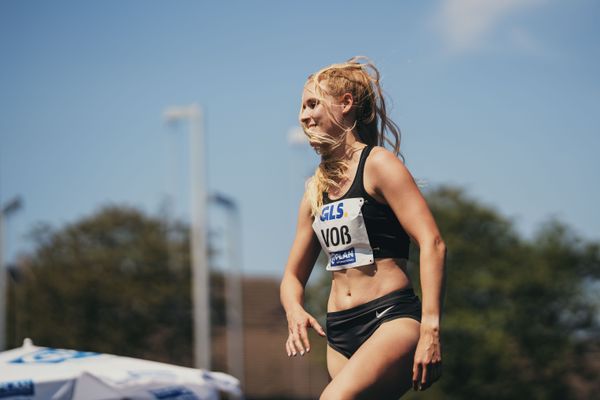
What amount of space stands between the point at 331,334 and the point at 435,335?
703 mm

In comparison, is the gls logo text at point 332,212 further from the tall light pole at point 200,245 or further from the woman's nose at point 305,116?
the tall light pole at point 200,245

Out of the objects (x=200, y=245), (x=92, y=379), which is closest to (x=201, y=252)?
(x=200, y=245)

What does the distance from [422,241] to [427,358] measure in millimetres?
541

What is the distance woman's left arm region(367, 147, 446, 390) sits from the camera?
4117 mm

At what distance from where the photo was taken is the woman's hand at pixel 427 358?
4.09 metres

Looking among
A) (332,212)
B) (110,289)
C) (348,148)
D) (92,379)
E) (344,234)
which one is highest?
(348,148)

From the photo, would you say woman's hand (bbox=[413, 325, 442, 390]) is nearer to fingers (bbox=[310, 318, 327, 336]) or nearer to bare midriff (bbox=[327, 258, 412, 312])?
bare midriff (bbox=[327, 258, 412, 312])

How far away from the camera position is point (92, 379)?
8016 millimetres

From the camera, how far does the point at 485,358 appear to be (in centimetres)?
4150


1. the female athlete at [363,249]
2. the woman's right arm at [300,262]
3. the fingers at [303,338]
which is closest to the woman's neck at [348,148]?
the female athlete at [363,249]

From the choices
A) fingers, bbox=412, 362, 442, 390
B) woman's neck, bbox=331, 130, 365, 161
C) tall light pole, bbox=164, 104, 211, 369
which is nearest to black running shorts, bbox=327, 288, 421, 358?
fingers, bbox=412, 362, 442, 390

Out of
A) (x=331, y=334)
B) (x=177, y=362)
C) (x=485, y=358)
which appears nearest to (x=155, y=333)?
(x=177, y=362)

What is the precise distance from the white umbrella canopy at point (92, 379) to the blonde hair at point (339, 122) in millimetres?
3753

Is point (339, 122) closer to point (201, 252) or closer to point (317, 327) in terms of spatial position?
point (317, 327)
